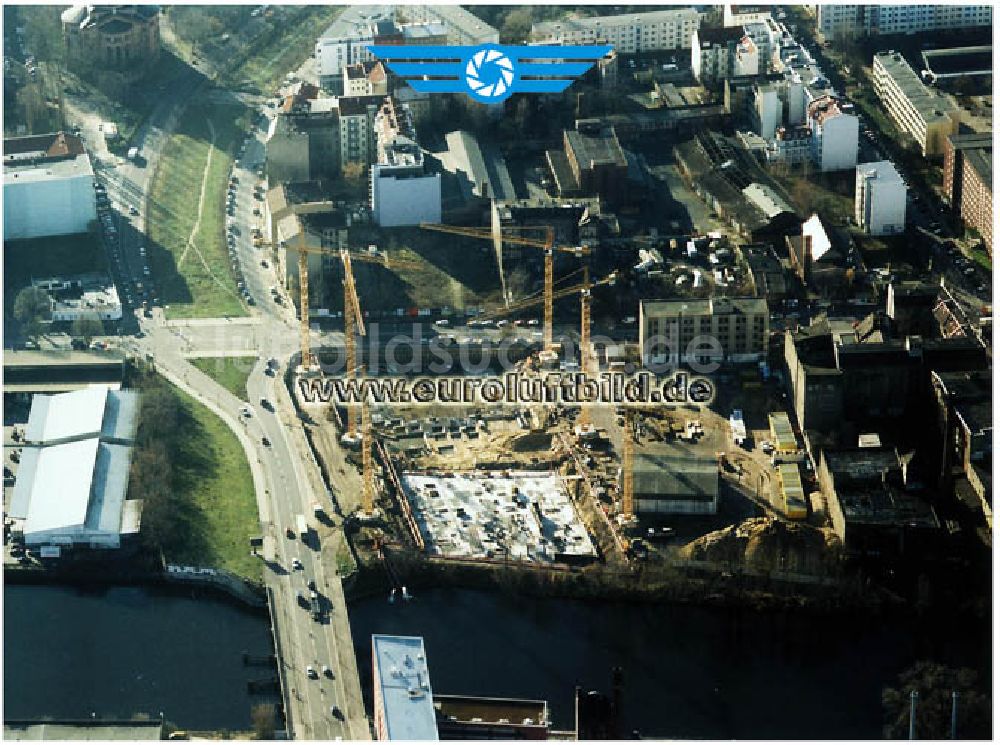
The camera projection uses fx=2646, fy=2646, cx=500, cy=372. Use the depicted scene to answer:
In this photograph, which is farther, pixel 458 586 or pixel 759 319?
pixel 759 319

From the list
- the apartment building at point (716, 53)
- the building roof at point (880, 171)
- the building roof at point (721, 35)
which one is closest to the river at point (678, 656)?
the building roof at point (880, 171)

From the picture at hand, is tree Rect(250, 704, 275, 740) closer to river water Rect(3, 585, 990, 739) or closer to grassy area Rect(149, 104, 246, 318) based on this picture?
river water Rect(3, 585, 990, 739)

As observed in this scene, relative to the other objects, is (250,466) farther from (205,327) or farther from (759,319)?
(759,319)

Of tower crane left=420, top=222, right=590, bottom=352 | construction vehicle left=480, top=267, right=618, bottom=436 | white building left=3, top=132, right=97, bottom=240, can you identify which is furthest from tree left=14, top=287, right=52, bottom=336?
construction vehicle left=480, top=267, right=618, bottom=436

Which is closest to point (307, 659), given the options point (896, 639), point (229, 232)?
point (896, 639)

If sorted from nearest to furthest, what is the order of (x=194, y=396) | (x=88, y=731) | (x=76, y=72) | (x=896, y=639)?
(x=88, y=731), (x=896, y=639), (x=194, y=396), (x=76, y=72)

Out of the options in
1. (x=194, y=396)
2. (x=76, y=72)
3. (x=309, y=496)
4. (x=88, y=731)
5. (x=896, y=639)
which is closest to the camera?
(x=88, y=731)

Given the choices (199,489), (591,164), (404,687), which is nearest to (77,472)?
(199,489)

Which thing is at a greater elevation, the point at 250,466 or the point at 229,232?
the point at 229,232
